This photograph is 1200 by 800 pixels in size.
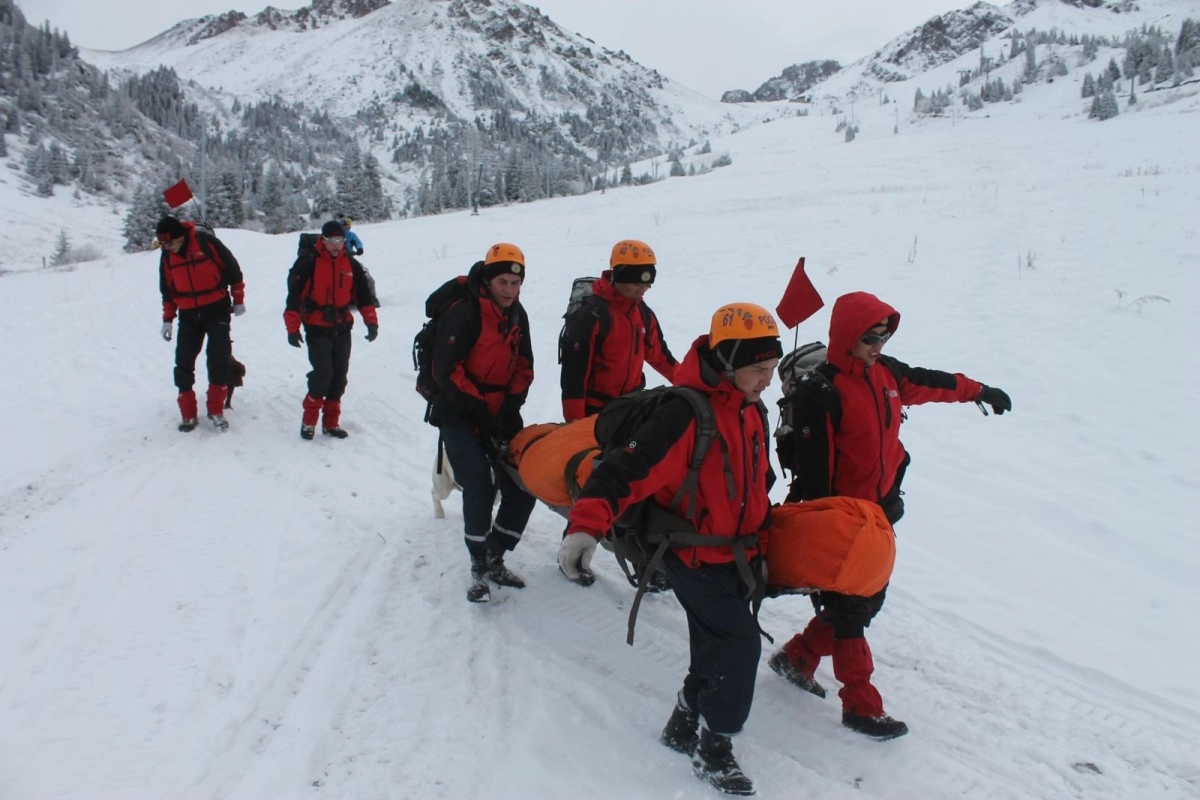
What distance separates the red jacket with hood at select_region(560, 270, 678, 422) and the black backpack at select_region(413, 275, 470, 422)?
732mm

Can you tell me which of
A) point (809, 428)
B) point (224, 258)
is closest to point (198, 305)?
point (224, 258)

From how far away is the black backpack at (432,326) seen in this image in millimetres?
4574

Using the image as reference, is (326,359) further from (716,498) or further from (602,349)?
(716,498)

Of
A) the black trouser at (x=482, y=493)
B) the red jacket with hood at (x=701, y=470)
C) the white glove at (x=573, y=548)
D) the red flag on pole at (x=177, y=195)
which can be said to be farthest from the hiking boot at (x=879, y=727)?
the red flag on pole at (x=177, y=195)

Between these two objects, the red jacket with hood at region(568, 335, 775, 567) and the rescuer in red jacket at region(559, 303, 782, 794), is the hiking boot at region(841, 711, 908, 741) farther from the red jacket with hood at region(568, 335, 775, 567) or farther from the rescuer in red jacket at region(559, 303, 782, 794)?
the red jacket with hood at region(568, 335, 775, 567)

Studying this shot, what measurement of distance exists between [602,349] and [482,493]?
1.22 metres

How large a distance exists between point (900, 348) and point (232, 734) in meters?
8.43

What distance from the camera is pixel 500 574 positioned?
15.6 feet

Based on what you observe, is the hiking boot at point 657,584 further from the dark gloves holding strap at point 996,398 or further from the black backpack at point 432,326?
the dark gloves holding strap at point 996,398

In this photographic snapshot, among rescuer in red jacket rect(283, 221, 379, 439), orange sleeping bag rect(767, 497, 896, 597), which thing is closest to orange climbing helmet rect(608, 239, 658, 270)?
orange sleeping bag rect(767, 497, 896, 597)

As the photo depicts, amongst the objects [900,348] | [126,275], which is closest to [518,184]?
[126,275]

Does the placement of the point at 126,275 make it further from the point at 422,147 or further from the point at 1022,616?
the point at 422,147

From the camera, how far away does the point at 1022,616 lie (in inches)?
178

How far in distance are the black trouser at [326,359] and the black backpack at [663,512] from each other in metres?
5.07
